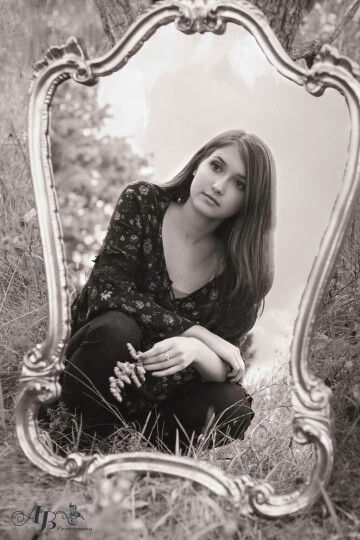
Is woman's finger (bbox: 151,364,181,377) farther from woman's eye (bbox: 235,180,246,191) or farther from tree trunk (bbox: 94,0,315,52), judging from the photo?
tree trunk (bbox: 94,0,315,52)

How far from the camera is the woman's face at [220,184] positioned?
157 cm

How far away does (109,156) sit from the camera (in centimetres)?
165

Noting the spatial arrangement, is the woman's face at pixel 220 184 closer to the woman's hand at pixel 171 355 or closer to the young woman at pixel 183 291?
the young woman at pixel 183 291

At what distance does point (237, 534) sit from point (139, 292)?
0.64 m

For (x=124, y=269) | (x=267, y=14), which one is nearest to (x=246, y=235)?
(x=124, y=269)

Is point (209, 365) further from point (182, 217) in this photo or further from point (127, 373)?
point (182, 217)

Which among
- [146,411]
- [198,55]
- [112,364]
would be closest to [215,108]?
[198,55]

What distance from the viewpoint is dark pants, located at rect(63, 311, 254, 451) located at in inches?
64.2

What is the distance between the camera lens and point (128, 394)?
1683 millimetres

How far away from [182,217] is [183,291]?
0.19 metres

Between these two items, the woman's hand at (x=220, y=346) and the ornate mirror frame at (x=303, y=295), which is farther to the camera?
the woman's hand at (x=220, y=346)

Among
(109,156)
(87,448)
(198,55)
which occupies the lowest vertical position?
(87,448)

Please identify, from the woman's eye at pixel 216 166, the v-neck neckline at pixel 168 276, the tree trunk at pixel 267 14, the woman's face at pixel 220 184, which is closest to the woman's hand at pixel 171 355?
the v-neck neckline at pixel 168 276

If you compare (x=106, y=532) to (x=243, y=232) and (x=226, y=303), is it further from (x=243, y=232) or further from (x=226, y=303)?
(x=243, y=232)
